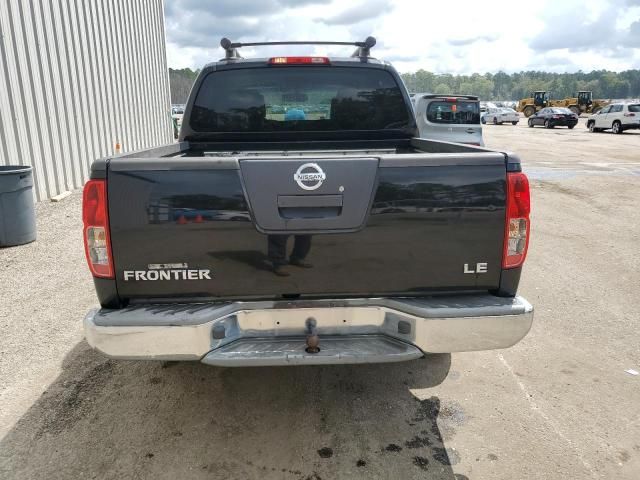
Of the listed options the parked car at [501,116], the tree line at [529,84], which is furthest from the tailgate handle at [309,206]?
the tree line at [529,84]

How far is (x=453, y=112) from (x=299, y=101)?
38.3ft

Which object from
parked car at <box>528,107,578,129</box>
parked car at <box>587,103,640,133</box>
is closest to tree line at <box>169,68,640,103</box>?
parked car at <box>528,107,578,129</box>

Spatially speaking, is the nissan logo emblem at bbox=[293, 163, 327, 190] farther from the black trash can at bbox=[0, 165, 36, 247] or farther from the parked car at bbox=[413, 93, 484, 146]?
the parked car at bbox=[413, 93, 484, 146]

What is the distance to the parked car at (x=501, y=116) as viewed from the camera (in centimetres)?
4191

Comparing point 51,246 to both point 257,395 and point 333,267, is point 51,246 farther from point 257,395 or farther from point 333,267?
point 333,267

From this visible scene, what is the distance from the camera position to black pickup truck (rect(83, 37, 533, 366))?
2.51 meters

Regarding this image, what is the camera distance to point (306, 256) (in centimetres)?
259

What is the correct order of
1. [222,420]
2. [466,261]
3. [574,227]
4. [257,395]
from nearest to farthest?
[466,261] < [222,420] < [257,395] < [574,227]

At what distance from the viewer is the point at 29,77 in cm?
864

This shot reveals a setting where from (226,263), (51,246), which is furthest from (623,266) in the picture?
(51,246)

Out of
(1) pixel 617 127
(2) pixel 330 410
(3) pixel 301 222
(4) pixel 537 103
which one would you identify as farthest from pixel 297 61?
(4) pixel 537 103

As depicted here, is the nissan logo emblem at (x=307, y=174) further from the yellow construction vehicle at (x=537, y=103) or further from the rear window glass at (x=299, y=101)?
the yellow construction vehicle at (x=537, y=103)

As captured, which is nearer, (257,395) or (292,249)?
(292,249)

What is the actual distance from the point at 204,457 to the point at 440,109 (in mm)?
13852
